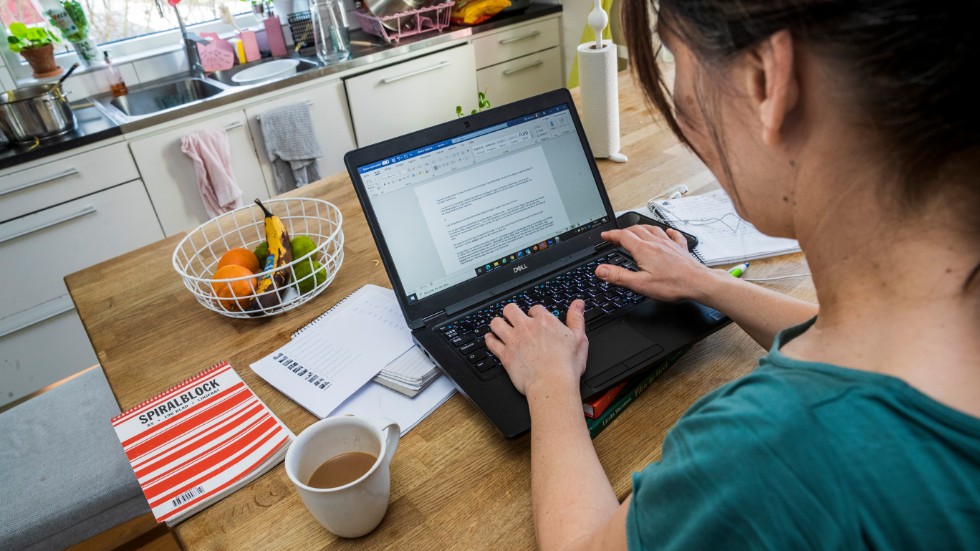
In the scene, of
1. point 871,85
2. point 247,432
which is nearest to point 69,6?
point 247,432

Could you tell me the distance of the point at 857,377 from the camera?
1.43 feet

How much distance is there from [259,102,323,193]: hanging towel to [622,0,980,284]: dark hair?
231cm

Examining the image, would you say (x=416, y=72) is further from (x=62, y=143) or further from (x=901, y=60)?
(x=901, y=60)

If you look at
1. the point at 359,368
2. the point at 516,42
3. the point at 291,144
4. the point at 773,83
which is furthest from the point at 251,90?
the point at 773,83

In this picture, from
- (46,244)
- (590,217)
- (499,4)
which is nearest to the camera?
(590,217)

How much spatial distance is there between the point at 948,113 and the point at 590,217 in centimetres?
68

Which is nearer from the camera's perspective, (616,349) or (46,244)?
(616,349)

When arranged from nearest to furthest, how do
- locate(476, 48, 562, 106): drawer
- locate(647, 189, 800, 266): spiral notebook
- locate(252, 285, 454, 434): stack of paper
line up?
locate(252, 285, 454, 434): stack of paper → locate(647, 189, 800, 266): spiral notebook → locate(476, 48, 562, 106): drawer

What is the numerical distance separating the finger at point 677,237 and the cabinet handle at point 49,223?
6.81ft

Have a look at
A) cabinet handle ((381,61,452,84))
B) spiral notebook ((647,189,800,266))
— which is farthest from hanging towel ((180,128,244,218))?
spiral notebook ((647,189,800,266))

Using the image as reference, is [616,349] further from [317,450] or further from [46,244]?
[46,244]

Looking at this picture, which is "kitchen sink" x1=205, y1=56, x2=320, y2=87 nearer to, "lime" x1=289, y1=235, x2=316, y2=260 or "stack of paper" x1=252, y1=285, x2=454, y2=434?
"lime" x1=289, y1=235, x2=316, y2=260

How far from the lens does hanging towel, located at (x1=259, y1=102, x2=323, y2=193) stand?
250cm

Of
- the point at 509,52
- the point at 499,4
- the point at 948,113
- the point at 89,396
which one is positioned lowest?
the point at 89,396
